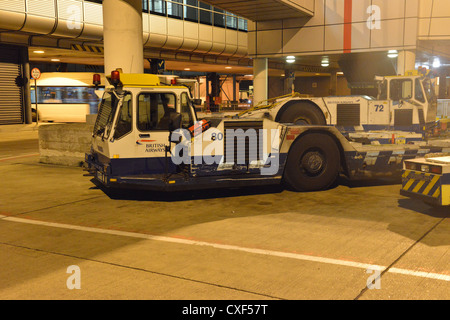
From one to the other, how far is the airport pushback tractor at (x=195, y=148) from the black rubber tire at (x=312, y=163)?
2 cm

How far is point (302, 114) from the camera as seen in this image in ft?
37.8

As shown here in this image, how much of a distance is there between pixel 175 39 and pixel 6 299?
94.2ft

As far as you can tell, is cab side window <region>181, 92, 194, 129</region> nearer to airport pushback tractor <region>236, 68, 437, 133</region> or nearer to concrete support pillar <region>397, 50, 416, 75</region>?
airport pushback tractor <region>236, 68, 437, 133</region>

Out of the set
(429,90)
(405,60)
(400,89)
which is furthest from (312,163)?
(405,60)

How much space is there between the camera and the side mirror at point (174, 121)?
8445mm

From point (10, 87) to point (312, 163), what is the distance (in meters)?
23.1

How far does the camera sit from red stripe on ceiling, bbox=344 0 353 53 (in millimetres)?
22469

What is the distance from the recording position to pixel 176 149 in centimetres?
898

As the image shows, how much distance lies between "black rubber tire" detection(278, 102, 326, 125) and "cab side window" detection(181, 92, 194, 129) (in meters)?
3.01

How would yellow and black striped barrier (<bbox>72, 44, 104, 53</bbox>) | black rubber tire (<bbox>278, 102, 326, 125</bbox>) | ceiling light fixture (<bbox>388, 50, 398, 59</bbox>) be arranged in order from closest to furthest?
black rubber tire (<bbox>278, 102, 326, 125</bbox>)
ceiling light fixture (<bbox>388, 50, 398, 59</bbox>)
yellow and black striped barrier (<bbox>72, 44, 104, 53</bbox>)

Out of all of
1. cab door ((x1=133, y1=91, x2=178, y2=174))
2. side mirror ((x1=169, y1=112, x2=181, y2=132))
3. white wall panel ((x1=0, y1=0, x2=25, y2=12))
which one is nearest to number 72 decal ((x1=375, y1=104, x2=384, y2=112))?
cab door ((x1=133, y1=91, x2=178, y2=174))

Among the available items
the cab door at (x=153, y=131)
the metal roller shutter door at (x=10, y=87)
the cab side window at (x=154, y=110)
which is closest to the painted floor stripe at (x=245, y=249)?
the cab door at (x=153, y=131)

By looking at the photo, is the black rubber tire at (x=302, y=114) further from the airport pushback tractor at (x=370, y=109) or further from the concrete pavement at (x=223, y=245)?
the concrete pavement at (x=223, y=245)

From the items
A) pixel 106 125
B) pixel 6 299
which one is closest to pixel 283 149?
pixel 106 125
